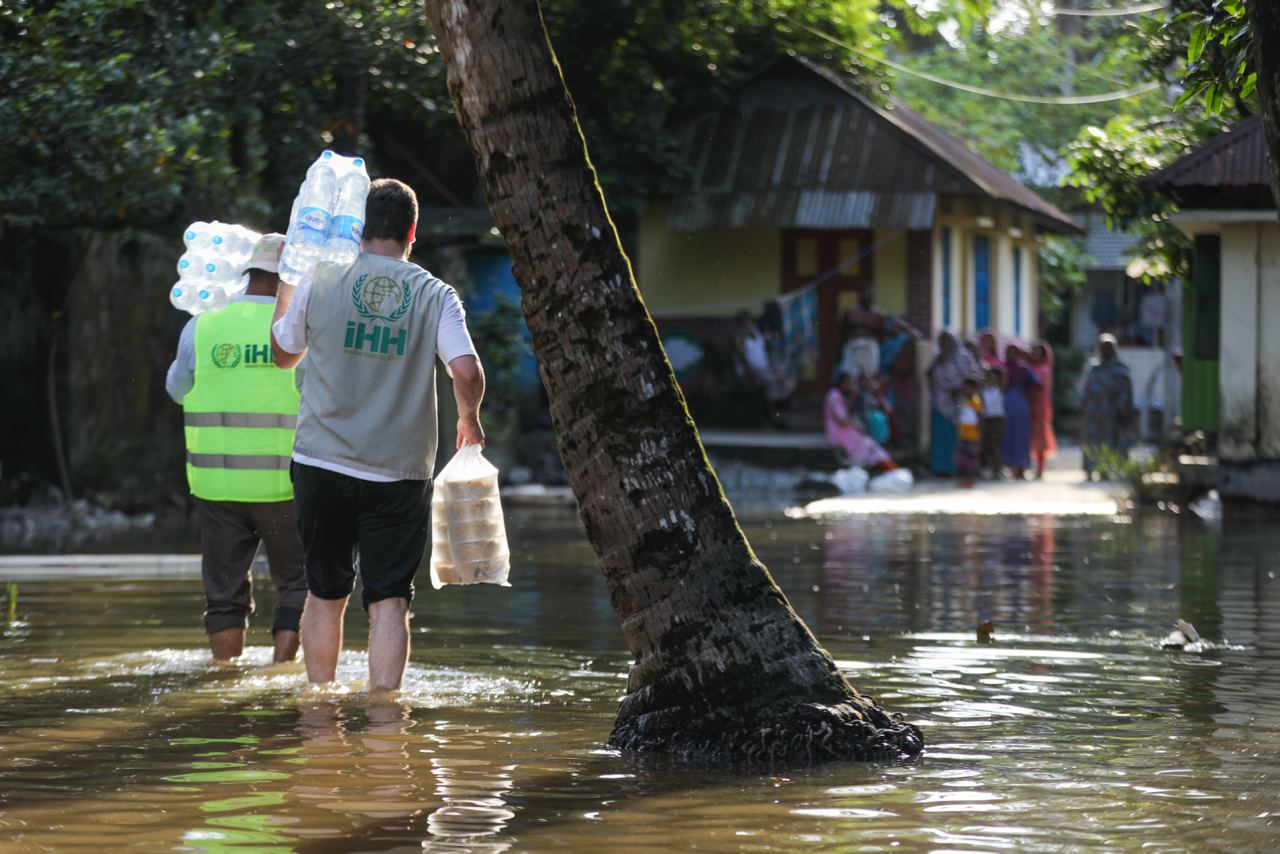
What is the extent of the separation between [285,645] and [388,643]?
55.6 inches

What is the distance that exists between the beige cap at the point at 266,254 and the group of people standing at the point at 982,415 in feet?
58.6

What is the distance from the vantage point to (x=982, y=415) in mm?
25953

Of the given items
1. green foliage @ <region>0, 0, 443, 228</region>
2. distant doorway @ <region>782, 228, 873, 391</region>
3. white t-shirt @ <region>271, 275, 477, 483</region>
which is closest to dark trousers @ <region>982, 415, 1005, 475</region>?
distant doorway @ <region>782, 228, 873, 391</region>

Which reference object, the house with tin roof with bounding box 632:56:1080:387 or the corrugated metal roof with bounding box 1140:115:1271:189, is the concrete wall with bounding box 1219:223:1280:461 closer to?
the corrugated metal roof with bounding box 1140:115:1271:189

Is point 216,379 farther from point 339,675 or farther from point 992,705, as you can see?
point 992,705

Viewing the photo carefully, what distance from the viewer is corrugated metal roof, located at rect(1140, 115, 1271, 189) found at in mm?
19125

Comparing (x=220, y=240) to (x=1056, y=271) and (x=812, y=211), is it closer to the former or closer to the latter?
(x=812, y=211)

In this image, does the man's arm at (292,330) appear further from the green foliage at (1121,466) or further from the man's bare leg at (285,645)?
the green foliage at (1121,466)

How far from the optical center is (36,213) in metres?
18.1

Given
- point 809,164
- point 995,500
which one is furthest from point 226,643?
point 809,164

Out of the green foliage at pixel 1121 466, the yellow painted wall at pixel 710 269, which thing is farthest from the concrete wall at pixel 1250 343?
the yellow painted wall at pixel 710 269

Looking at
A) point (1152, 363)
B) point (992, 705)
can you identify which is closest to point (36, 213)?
point (992, 705)

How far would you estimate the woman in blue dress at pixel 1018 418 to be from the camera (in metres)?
26.4

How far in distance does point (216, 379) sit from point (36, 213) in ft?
33.6
